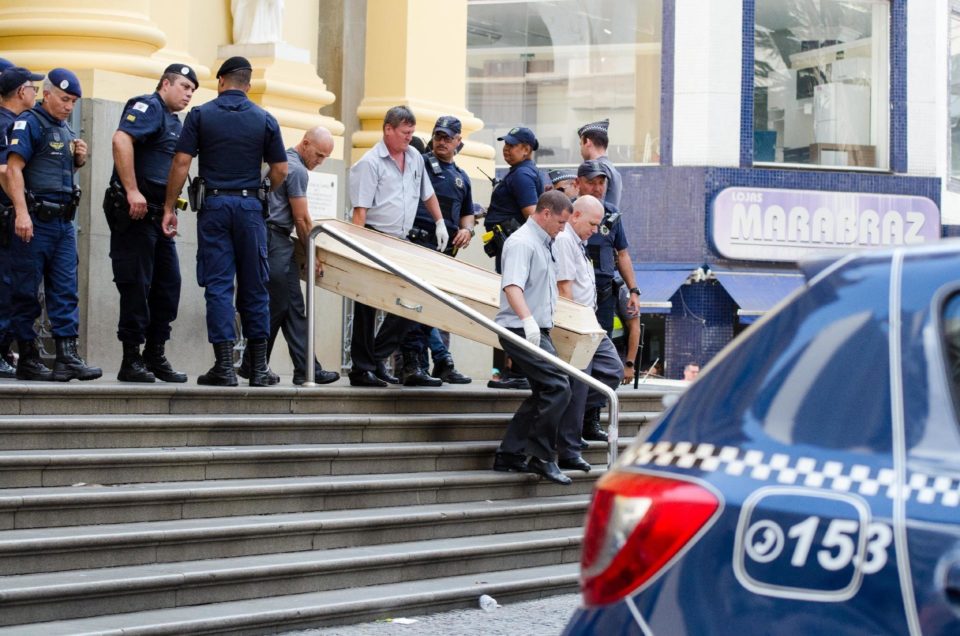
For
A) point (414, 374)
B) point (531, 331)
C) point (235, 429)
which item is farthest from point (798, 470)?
point (414, 374)

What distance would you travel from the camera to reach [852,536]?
2695mm

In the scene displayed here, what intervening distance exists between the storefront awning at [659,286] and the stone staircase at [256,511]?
50.8ft

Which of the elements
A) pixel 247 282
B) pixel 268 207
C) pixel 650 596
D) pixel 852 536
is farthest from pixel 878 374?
pixel 268 207

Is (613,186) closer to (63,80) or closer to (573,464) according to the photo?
(573,464)

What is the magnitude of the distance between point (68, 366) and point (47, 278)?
1.78ft

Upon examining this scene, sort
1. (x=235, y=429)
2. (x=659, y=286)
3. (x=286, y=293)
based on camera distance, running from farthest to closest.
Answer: (x=659, y=286), (x=286, y=293), (x=235, y=429)

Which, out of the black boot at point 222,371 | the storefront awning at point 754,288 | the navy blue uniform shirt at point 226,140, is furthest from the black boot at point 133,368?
the storefront awning at point 754,288

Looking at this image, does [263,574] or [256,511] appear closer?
[263,574]

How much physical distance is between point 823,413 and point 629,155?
23.9 m

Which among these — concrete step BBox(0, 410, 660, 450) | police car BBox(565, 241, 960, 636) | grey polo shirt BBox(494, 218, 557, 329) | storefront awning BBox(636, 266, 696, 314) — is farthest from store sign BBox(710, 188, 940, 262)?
police car BBox(565, 241, 960, 636)

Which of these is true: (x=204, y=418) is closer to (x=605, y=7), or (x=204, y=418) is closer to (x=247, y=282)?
(x=247, y=282)

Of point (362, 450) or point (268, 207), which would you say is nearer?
point (362, 450)

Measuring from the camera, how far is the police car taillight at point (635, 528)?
9.45ft

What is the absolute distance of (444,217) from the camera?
35.6ft
